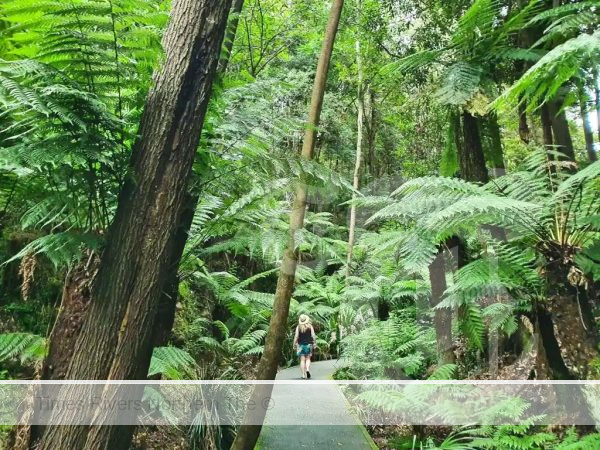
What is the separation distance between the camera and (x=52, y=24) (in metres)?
1.64

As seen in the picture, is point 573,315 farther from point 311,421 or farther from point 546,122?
point 311,421

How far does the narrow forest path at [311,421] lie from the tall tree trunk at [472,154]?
3082mm

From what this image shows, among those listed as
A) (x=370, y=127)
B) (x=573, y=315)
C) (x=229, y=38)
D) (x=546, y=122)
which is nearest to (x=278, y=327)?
(x=573, y=315)

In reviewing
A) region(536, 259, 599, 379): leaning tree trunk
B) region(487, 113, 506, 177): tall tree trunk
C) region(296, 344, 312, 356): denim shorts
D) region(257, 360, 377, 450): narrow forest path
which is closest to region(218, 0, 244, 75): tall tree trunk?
region(536, 259, 599, 379): leaning tree trunk

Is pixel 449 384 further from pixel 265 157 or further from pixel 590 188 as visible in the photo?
pixel 265 157

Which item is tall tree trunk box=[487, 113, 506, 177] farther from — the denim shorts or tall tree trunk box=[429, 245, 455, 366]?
the denim shorts

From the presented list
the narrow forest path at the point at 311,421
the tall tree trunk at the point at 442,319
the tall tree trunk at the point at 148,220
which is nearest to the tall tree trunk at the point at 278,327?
the narrow forest path at the point at 311,421

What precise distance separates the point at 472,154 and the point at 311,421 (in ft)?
12.3

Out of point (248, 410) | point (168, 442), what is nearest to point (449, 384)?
point (248, 410)

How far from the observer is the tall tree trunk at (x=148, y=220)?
1.66 m

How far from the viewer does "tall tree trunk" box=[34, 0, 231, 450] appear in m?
1.66

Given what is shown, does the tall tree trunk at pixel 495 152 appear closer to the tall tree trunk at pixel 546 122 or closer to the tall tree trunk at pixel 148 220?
the tall tree trunk at pixel 546 122

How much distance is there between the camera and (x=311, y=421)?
597 cm

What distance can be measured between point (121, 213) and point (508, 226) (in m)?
2.47
